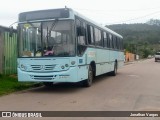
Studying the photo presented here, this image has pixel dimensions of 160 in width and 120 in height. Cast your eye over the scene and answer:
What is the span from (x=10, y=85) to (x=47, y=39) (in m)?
2.84

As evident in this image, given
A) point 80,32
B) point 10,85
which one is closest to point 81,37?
point 80,32

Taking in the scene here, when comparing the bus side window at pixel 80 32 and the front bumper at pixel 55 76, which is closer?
the front bumper at pixel 55 76

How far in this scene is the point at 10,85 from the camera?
1386 centimetres

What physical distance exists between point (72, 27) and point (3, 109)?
4563 millimetres

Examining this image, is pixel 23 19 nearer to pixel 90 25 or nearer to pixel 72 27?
pixel 72 27

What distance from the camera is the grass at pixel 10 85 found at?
12.7 m

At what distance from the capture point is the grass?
A: 1274 cm

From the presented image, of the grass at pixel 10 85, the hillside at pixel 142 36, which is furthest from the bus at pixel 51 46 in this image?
the hillside at pixel 142 36

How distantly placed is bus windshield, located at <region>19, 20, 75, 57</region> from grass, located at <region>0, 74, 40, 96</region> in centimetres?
144

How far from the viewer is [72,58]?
40.2ft

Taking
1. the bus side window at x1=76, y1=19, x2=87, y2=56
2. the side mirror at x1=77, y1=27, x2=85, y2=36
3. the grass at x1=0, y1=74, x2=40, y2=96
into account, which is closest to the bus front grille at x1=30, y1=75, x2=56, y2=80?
the grass at x1=0, y1=74, x2=40, y2=96

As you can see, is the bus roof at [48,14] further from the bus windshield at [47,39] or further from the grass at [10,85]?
the grass at [10,85]

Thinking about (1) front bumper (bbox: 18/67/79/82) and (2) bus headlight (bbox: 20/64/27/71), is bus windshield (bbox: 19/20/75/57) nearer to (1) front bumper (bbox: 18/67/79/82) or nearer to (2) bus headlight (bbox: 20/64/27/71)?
(2) bus headlight (bbox: 20/64/27/71)

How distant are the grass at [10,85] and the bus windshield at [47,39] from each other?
1441mm
